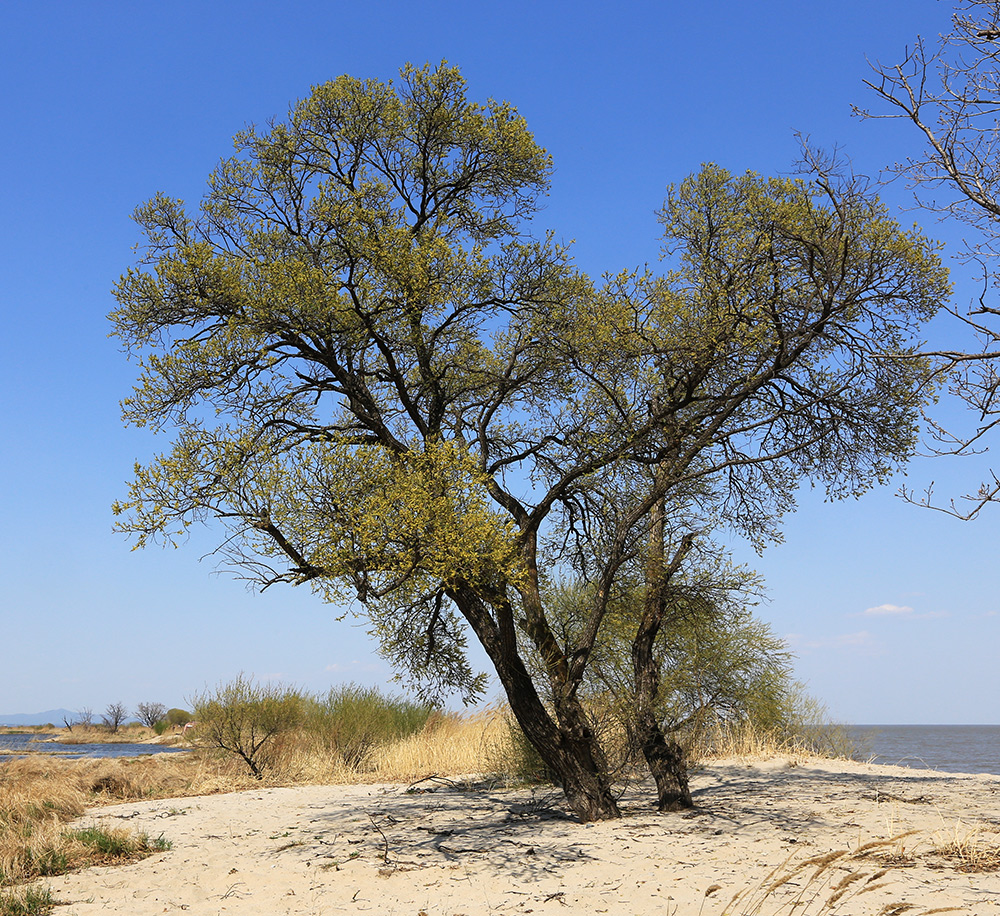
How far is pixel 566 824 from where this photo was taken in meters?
9.43

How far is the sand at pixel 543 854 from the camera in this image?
6.34 meters

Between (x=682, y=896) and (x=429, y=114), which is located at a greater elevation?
(x=429, y=114)

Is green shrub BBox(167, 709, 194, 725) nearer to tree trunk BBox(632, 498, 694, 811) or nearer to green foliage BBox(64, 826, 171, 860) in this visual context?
green foliage BBox(64, 826, 171, 860)

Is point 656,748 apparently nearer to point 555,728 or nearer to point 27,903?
point 555,728

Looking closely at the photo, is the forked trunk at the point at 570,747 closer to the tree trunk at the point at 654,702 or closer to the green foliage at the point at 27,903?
the tree trunk at the point at 654,702

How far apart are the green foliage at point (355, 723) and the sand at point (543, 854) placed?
483 centimetres

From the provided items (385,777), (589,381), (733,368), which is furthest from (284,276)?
(385,777)

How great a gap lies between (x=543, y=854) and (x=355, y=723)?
10.2 metres

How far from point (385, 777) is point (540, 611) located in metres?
7.39

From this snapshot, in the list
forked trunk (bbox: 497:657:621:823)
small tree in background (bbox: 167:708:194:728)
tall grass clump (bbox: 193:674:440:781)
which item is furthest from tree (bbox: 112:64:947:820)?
small tree in background (bbox: 167:708:194:728)

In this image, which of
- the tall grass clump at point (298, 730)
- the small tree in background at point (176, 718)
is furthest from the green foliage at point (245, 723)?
the small tree in background at point (176, 718)

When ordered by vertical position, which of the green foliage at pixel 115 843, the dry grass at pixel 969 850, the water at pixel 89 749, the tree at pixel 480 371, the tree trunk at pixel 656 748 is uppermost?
the tree at pixel 480 371

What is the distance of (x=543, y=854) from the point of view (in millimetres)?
7887

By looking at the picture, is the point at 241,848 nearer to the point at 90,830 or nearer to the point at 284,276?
the point at 90,830
